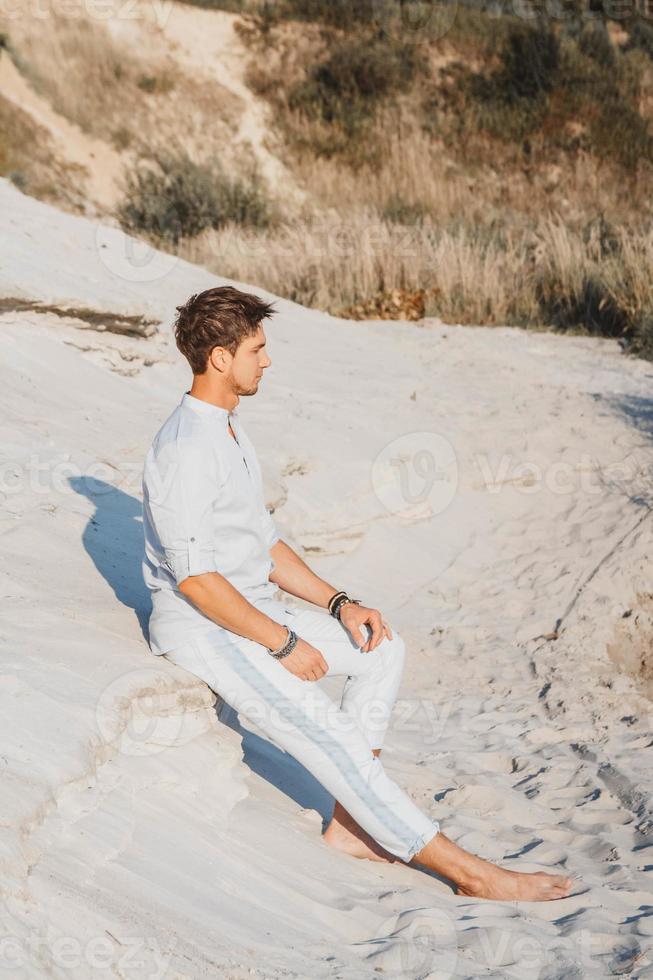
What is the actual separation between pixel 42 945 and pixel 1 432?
10.2 feet

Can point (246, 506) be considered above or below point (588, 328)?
above

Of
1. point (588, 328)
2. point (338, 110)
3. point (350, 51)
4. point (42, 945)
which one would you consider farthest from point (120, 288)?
point (350, 51)

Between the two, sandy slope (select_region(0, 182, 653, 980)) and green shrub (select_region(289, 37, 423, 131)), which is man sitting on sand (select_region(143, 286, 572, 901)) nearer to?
sandy slope (select_region(0, 182, 653, 980))

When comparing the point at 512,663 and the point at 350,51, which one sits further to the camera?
the point at 350,51

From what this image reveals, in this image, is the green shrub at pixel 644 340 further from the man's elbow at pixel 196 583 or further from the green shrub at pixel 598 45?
the green shrub at pixel 598 45

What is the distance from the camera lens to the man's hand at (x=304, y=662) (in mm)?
3066

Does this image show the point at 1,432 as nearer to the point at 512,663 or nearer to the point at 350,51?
the point at 512,663

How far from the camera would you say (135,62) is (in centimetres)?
1736

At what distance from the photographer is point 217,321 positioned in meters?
3.08

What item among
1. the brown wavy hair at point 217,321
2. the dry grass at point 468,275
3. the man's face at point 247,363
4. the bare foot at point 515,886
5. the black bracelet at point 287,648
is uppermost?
the brown wavy hair at point 217,321

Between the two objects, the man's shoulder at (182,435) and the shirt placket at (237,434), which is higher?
the man's shoulder at (182,435)

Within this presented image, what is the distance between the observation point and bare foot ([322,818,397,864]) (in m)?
3.28

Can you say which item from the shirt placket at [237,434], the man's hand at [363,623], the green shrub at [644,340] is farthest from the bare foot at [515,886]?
the green shrub at [644,340]

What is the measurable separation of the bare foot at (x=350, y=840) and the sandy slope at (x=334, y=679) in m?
0.05
